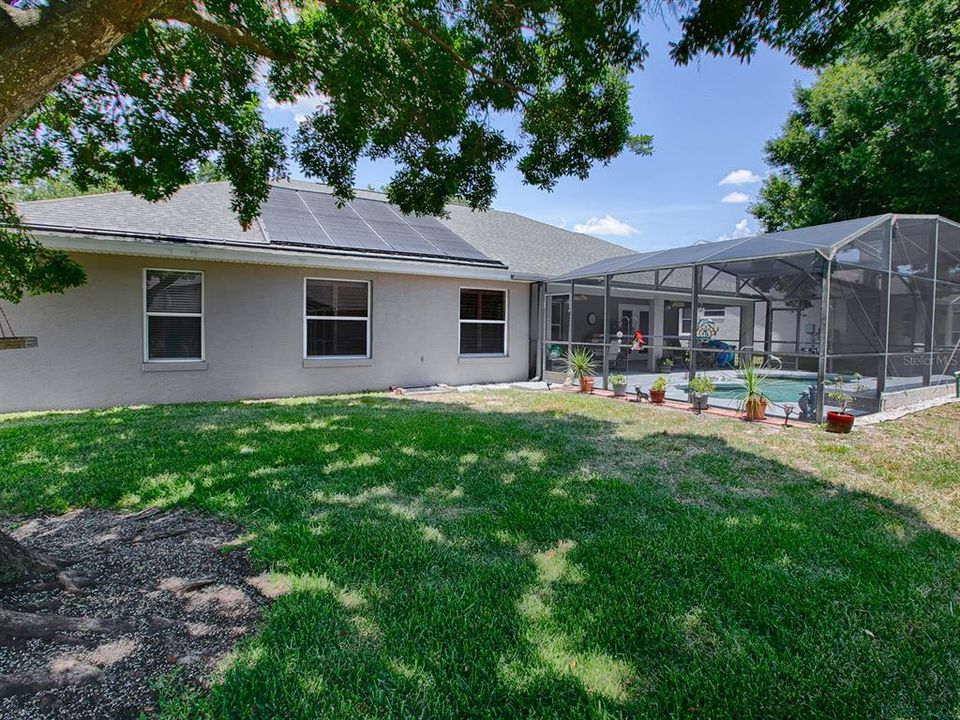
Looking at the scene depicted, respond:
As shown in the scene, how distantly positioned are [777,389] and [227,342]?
12200 millimetres

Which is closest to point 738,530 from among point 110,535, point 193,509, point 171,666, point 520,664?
point 520,664

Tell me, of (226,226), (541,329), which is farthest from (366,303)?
(541,329)

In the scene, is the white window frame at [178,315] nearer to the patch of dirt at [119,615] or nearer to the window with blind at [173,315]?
the window with blind at [173,315]

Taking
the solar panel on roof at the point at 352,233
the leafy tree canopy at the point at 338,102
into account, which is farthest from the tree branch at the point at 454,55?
the solar panel on roof at the point at 352,233

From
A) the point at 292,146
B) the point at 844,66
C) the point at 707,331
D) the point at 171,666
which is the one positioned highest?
the point at 844,66

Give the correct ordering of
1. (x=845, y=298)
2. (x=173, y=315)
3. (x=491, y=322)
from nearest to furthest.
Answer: (x=173, y=315) → (x=845, y=298) → (x=491, y=322)

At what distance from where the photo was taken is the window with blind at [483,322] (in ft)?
43.0

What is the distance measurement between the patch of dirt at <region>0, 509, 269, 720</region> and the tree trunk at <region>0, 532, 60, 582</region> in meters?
0.09

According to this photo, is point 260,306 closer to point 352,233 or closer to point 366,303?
point 366,303

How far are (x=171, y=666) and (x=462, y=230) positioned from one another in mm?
14228

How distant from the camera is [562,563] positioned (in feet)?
10.5

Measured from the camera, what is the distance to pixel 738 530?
375 centimetres

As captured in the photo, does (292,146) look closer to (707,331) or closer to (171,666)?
(171,666)

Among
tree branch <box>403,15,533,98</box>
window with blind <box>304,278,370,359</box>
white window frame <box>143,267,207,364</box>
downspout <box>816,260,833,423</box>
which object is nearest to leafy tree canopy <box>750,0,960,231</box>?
downspout <box>816,260,833,423</box>
